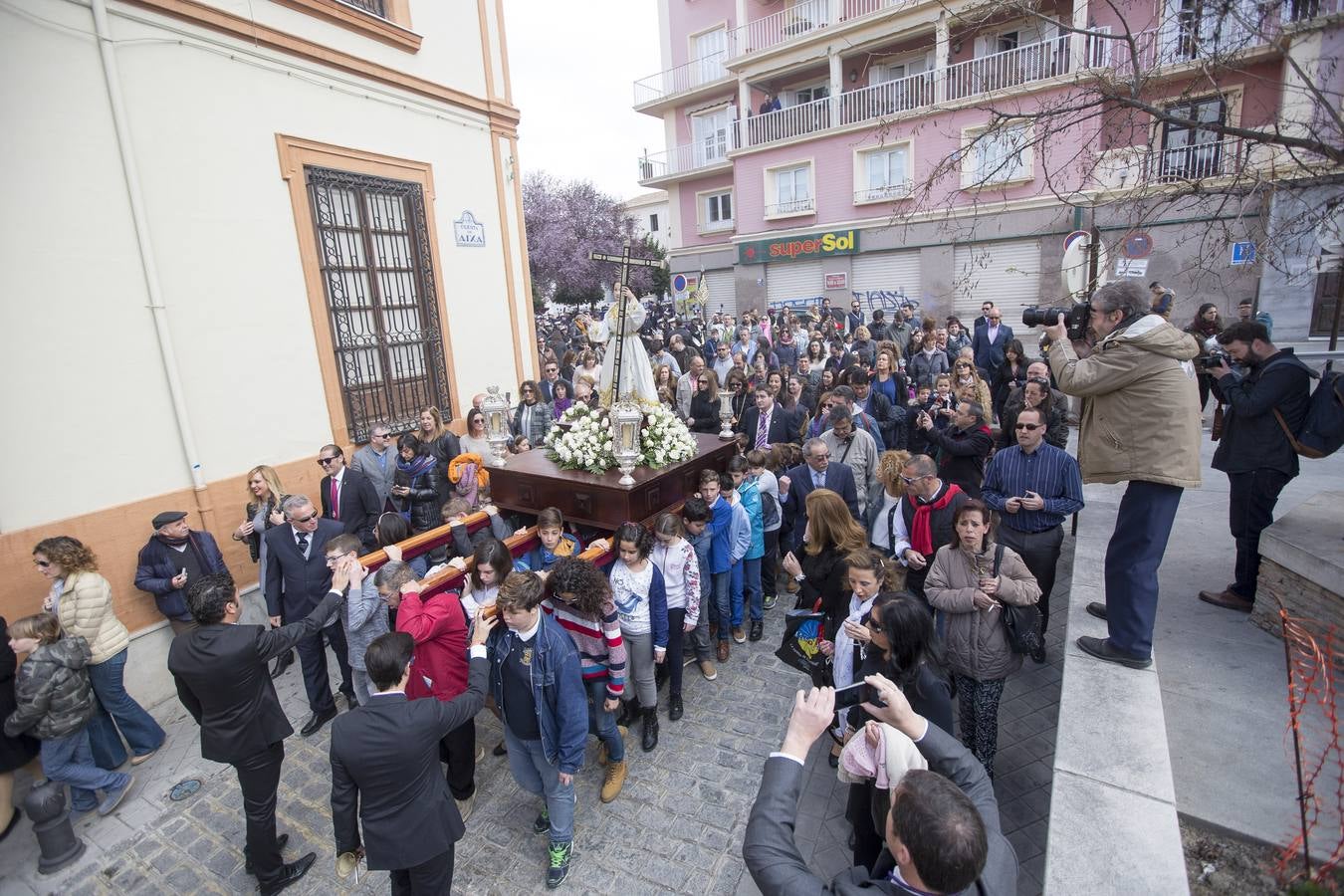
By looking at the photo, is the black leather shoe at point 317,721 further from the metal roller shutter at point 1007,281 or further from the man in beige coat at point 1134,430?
the metal roller shutter at point 1007,281

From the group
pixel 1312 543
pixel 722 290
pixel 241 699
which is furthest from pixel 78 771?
pixel 722 290

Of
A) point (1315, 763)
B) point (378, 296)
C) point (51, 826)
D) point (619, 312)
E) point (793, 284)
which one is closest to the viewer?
point (1315, 763)

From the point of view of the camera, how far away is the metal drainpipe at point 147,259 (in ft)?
17.8

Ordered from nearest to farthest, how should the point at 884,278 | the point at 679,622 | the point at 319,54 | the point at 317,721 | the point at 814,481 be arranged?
the point at 679,622 → the point at 317,721 → the point at 814,481 → the point at 319,54 → the point at 884,278

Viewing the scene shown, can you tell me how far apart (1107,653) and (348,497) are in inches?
241

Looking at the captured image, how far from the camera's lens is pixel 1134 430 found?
360 cm

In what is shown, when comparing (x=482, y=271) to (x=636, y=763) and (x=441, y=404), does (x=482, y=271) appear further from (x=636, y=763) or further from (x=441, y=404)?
(x=636, y=763)

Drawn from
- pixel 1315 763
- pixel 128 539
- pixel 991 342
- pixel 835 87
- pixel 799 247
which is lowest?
pixel 1315 763

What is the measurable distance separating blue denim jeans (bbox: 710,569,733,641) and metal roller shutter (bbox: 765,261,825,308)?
1971cm

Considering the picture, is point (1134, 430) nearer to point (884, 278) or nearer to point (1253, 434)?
point (1253, 434)

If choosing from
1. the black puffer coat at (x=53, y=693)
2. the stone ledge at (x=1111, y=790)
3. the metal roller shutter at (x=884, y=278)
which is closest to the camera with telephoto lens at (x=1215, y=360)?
the stone ledge at (x=1111, y=790)

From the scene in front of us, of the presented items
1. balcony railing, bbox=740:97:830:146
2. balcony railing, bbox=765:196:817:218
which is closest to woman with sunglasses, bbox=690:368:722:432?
balcony railing, bbox=765:196:817:218

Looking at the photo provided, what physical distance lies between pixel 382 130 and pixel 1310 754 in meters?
9.76

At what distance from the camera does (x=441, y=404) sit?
8.85m
